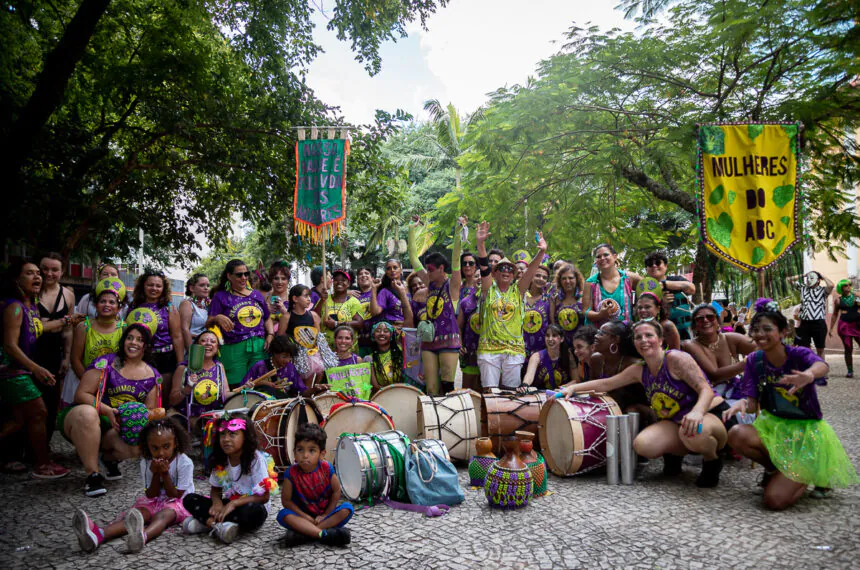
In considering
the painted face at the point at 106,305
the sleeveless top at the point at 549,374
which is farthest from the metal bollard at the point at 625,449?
the painted face at the point at 106,305

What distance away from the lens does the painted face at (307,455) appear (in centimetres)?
359

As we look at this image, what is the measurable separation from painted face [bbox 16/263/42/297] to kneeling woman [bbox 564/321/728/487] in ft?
16.8

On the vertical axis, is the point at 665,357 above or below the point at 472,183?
below

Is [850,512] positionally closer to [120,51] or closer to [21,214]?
[21,214]

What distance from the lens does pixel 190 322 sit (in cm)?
623

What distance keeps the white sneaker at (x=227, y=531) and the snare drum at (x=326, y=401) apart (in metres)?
1.70

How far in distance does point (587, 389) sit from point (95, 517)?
153 inches

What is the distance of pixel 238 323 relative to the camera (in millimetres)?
5875

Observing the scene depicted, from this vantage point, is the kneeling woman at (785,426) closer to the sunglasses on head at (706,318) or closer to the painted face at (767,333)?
the painted face at (767,333)

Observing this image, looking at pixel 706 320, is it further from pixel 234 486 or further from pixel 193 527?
pixel 193 527

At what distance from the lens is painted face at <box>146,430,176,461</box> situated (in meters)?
3.79

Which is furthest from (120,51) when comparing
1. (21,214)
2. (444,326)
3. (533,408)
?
(533,408)

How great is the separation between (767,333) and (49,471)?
18.8 ft

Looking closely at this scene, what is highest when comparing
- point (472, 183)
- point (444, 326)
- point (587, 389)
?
point (472, 183)
